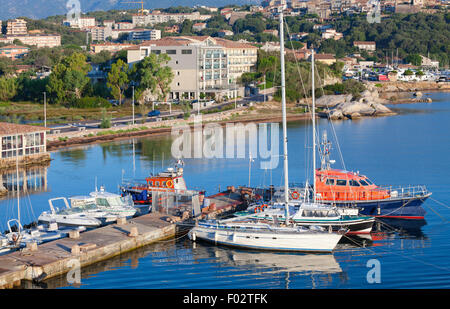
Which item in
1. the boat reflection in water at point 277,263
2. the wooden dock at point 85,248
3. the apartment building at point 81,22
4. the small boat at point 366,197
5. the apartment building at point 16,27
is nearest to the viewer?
the wooden dock at point 85,248

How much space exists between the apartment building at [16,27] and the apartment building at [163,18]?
34942mm

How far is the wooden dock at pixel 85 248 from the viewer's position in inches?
663

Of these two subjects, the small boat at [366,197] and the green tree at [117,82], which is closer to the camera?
the small boat at [366,197]

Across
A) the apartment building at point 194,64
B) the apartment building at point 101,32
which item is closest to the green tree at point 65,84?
the apartment building at point 194,64

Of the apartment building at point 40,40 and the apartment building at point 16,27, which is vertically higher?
the apartment building at point 16,27

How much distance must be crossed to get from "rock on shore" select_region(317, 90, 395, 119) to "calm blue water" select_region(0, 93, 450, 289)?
10600mm

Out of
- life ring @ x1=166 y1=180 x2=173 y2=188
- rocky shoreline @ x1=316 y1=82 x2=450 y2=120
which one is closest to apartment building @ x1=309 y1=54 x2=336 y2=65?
rocky shoreline @ x1=316 y1=82 x2=450 y2=120

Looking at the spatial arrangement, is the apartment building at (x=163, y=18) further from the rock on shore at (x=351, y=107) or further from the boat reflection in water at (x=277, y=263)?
the boat reflection in water at (x=277, y=263)

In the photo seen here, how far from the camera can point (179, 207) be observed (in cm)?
2289

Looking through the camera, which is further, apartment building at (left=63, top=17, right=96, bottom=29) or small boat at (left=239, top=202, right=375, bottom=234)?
apartment building at (left=63, top=17, right=96, bottom=29)

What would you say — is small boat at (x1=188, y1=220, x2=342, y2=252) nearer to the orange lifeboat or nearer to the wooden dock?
the wooden dock

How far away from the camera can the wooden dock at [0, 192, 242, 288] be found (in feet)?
55.2
